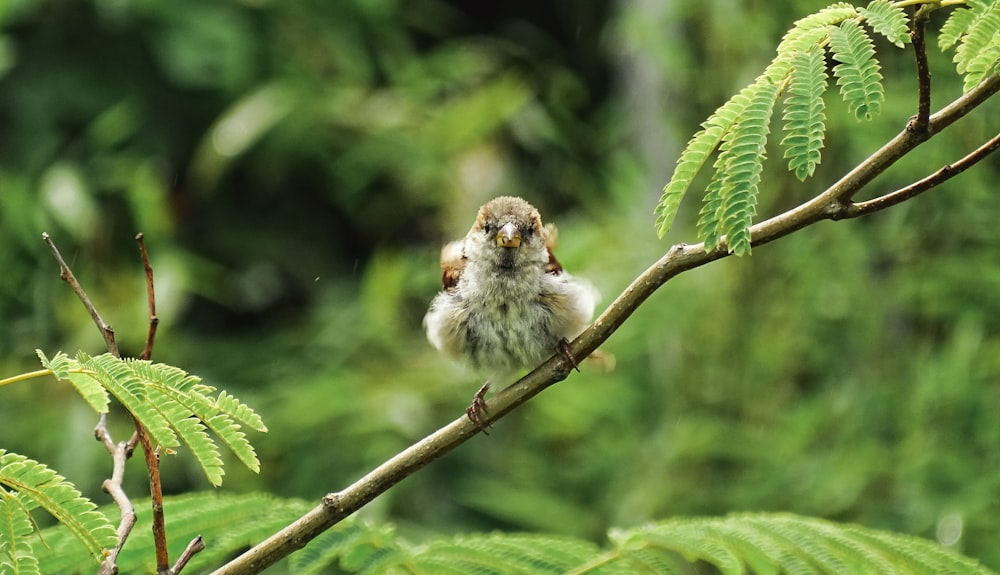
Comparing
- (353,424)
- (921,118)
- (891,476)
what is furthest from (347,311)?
(921,118)

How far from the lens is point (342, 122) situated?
239 inches

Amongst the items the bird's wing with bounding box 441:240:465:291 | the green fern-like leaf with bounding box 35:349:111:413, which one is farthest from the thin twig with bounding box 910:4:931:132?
the bird's wing with bounding box 441:240:465:291

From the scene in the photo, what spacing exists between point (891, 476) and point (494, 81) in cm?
335

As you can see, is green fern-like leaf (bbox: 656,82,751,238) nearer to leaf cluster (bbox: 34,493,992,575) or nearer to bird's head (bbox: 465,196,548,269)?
leaf cluster (bbox: 34,493,992,575)

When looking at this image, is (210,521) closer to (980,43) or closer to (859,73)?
(859,73)

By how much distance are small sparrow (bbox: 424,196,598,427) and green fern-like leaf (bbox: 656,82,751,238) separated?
1.07 meters

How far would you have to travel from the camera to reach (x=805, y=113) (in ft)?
5.11

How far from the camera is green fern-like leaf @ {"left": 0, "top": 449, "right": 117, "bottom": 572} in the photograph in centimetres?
143

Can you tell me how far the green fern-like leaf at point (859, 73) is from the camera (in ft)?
5.11

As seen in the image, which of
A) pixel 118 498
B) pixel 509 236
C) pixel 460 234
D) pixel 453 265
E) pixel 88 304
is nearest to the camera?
pixel 88 304

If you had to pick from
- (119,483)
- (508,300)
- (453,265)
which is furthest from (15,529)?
(453,265)

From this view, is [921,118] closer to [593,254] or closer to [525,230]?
[525,230]

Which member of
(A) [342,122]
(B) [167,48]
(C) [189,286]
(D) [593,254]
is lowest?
(D) [593,254]

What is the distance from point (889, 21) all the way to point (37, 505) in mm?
1272
